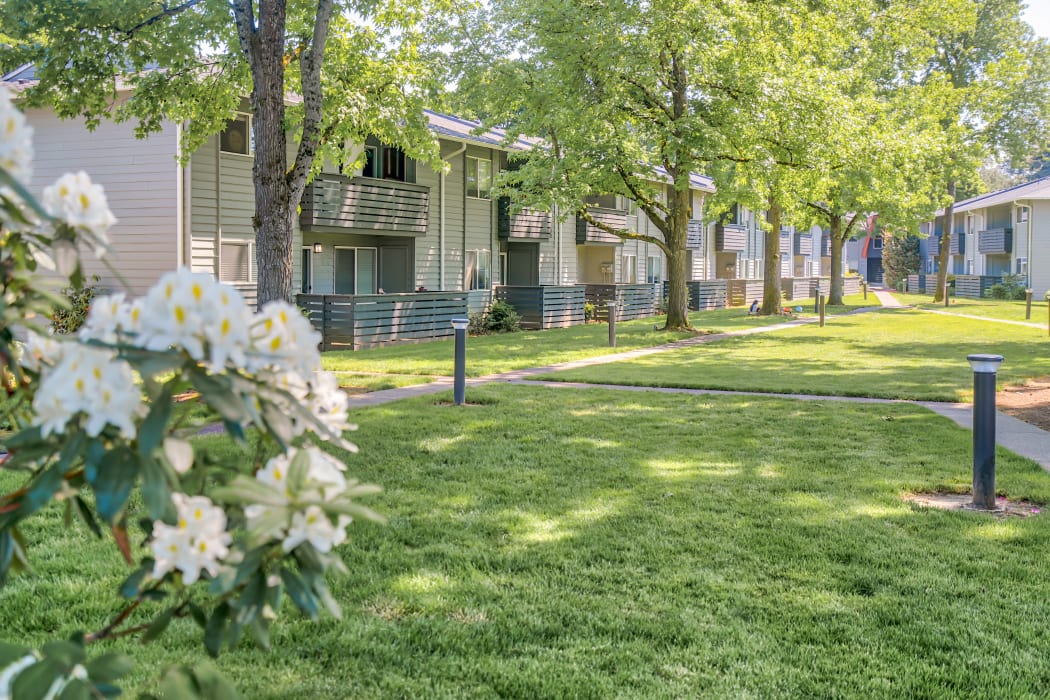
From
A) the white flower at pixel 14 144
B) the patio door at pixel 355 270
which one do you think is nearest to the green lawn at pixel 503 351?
the patio door at pixel 355 270

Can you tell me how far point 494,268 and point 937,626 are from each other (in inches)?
1029

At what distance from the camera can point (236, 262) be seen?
20.8 m

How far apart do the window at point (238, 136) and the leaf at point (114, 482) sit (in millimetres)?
20062

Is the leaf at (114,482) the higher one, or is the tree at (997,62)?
the tree at (997,62)

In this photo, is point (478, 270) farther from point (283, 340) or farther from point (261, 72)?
point (283, 340)

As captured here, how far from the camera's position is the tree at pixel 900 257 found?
77875 mm

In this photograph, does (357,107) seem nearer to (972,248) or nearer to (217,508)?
(217,508)

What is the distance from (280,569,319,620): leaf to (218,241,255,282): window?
19477 millimetres

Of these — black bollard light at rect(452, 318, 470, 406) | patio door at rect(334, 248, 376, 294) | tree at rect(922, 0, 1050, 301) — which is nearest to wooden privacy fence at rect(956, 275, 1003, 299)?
tree at rect(922, 0, 1050, 301)

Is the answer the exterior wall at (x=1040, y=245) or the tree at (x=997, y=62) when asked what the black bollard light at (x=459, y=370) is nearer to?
the tree at (x=997, y=62)

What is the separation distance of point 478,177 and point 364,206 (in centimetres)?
698

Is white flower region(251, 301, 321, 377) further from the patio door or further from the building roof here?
the building roof

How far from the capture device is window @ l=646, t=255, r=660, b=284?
41344mm

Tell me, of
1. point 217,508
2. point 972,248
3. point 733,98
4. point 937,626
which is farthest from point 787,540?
point 972,248
